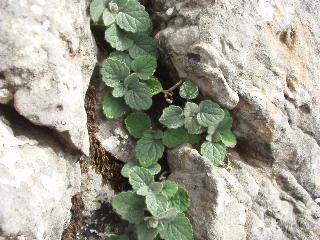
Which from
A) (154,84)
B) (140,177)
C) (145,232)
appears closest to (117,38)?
(154,84)

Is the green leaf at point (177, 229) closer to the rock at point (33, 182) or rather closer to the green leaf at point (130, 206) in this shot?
the green leaf at point (130, 206)

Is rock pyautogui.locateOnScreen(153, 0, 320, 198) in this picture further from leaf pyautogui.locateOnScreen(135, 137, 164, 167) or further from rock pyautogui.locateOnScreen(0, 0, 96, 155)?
rock pyautogui.locateOnScreen(0, 0, 96, 155)

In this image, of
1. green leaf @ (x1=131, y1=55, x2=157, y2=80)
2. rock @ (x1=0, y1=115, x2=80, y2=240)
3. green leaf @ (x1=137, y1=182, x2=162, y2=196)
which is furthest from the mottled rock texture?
rock @ (x1=0, y1=115, x2=80, y2=240)

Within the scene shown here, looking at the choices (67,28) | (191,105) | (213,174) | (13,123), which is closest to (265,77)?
(191,105)

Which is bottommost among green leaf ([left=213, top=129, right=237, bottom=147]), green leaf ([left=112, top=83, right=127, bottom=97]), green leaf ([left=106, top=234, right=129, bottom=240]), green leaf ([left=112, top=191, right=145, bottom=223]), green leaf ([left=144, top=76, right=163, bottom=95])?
green leaf ([left=106, top=234, right=129, bottom=240])

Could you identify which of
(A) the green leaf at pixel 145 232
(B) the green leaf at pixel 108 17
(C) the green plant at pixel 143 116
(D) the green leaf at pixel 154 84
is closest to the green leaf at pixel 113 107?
(C) the green plant at pixel 143 116

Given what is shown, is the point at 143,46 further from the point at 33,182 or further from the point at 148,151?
the point at 33,182
